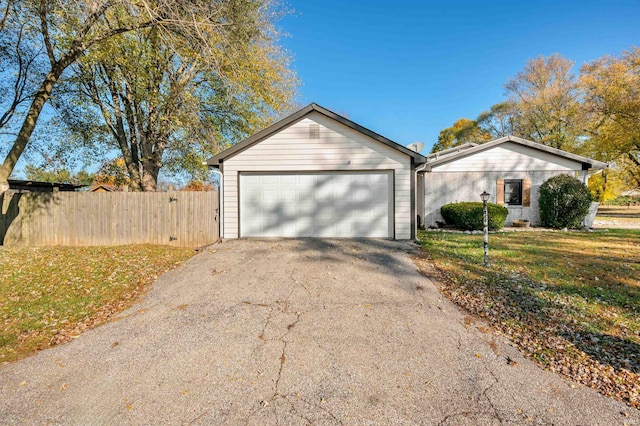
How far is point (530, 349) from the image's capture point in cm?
342

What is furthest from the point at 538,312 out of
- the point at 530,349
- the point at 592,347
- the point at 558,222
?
the point at 558,222

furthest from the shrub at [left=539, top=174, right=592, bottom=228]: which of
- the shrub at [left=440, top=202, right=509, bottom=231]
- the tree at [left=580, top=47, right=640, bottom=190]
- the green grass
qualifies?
the green grass

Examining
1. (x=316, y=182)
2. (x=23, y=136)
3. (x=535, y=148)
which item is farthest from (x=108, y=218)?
(x=535, y=148)

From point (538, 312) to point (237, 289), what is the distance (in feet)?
15.5

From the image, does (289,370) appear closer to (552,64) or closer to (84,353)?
(84,353)

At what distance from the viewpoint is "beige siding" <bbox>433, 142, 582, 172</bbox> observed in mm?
13070

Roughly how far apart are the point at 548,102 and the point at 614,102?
7.02 metres

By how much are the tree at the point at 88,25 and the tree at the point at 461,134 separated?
28904mm

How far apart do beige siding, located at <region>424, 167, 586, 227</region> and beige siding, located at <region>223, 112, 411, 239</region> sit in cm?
542

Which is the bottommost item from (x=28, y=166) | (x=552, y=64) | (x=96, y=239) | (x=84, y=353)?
(x=84, y=353)

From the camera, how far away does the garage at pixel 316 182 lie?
8820 millimetres

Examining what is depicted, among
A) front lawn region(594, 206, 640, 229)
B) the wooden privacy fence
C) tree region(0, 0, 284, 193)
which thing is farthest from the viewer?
front lawn region(594, 206, 640, 229)

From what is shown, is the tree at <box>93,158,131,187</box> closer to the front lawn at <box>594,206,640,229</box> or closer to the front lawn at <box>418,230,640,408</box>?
the front lawn at <box>418,230,640,408</box>

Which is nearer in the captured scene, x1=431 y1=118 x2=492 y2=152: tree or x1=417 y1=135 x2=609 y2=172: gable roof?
x1=417 y1=135 x2=609 y2=172: gable roof
